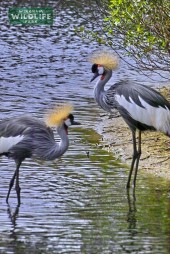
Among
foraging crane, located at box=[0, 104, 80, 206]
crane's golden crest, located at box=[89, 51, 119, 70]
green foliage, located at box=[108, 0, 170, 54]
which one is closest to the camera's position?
foraging crane, located at box=[0, 104, 80, 206]

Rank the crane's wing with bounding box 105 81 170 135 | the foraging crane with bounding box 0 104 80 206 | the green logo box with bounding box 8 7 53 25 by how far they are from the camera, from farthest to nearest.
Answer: the green logo box with bounding box 8 7 53 25
the crane's wing with bounding box 105 81 170 135
the foraging crane with bounding box 0 104 80 206

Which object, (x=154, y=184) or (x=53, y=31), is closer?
(x=154, y=184)

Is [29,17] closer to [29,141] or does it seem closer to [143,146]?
[143,146]

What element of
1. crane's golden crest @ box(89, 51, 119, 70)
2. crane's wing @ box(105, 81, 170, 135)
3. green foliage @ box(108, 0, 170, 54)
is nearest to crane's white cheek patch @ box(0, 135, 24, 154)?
crane's wing @ box(105, 81, 170, 135)

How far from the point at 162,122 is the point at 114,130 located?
351 centimetres

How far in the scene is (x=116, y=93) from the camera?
11.7m

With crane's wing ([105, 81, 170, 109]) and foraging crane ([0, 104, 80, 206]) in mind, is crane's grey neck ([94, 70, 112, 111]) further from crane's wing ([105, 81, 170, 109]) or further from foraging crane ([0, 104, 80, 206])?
foraging crane ([0, 104, 80, 206])

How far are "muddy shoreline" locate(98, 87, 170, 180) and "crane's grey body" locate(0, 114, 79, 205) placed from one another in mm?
1859

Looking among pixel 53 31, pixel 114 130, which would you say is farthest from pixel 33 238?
pixel 53 31

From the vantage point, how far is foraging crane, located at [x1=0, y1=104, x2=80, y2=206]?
1065 cm

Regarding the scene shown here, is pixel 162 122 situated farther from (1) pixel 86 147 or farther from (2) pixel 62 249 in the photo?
(2) pixel 62 249

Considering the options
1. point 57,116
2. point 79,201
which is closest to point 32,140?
point 57,116

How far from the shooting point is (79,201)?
10.7m

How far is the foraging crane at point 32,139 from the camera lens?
10.6 m
